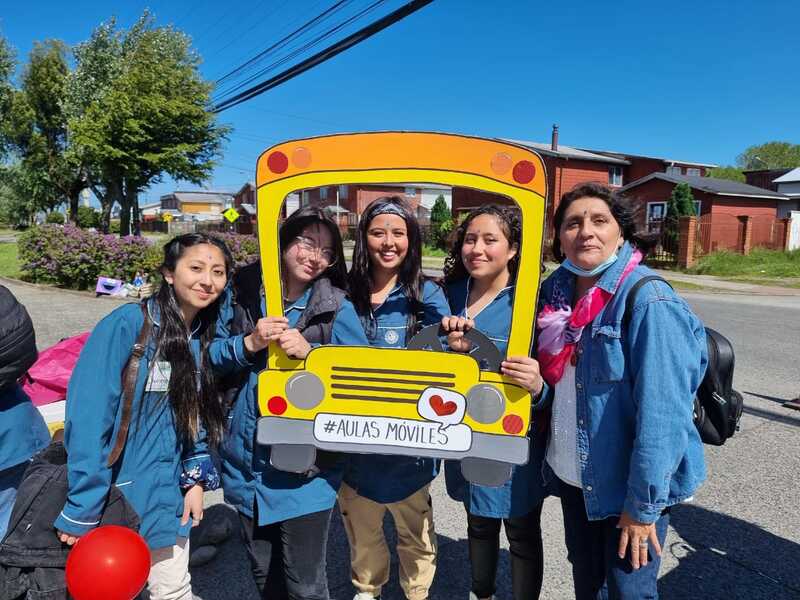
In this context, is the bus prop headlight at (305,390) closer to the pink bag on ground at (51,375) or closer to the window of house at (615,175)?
the pink bag on ground at (51,375)

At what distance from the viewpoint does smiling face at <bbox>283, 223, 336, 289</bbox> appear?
2059 millimetres

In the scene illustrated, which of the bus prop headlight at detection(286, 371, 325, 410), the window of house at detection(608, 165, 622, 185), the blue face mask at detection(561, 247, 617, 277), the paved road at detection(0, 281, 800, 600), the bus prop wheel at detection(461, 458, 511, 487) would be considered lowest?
the paved road at detection(0, 281, 800, 600)

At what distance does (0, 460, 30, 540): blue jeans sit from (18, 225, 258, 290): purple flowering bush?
33.8 feet

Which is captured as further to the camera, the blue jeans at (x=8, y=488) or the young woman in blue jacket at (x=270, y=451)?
the young woman in blue jacket at (x=270, y=451)

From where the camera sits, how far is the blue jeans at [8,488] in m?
1.80

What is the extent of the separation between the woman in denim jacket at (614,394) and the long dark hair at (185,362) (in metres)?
1.23

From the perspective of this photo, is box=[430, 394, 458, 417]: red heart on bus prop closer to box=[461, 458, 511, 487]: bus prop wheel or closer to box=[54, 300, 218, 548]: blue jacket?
box=[461, 458, 511, 487]: bus prop wheel

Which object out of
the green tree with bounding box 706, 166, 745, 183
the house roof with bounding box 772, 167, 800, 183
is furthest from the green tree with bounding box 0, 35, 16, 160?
the green tree with bounding box 706, 166, 745, 183

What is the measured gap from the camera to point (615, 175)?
115ft

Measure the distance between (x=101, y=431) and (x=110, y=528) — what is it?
31 cm

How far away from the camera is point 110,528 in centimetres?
160

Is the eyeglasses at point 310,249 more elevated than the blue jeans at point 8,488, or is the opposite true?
the eyeglasses at point 310,249

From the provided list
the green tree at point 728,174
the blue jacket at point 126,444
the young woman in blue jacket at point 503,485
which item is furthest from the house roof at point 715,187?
the green tree at point 728,174

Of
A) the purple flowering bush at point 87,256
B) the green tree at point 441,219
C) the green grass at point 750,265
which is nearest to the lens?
the green tree at point 441,219
